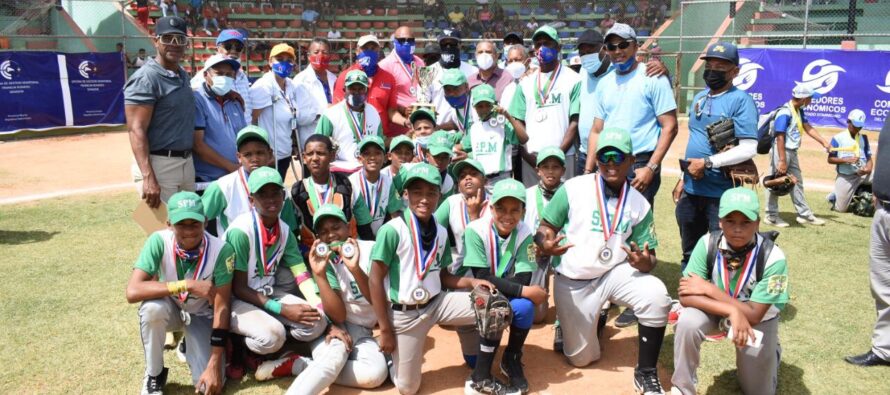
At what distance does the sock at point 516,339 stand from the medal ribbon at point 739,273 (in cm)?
131

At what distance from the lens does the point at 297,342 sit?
527 cm

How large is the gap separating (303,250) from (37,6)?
20.2m

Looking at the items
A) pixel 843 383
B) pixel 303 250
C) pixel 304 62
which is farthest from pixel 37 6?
pixel 843 383

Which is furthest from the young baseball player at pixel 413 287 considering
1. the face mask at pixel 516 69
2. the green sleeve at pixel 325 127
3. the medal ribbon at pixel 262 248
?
the face mask at pixel 516 69

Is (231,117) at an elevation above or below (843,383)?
above

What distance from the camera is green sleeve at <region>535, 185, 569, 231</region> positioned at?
16.3 feet

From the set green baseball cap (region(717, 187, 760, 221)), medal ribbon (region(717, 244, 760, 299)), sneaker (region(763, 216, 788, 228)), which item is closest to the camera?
green baseball cap (region(717, 187, 760, 221))

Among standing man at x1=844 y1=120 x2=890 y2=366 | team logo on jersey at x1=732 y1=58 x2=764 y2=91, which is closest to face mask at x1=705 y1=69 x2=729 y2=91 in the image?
standing man at x1=844 y1=120 x2=890 y2=366

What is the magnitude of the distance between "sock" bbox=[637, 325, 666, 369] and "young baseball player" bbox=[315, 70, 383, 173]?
314 centimetres

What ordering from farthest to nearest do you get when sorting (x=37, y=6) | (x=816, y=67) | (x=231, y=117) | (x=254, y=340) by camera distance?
(x=37, y=6), (x=816, y=67), (x=231, y=117), (x=254, y=340)

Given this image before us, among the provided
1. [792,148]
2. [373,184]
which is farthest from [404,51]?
[792,148]

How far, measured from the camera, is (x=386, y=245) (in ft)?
15.0

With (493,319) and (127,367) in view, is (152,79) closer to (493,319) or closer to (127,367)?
(127,367)

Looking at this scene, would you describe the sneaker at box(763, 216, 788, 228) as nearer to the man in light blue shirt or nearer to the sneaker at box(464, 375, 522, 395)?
the man in light blue shirt
